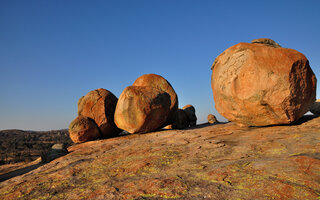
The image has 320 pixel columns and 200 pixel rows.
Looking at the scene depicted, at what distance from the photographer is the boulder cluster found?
9.20m

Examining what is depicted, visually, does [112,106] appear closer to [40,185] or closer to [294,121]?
[40,185]

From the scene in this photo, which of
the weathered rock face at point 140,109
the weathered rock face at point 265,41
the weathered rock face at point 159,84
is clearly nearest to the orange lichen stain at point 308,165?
the weathered rock face at point 265,41

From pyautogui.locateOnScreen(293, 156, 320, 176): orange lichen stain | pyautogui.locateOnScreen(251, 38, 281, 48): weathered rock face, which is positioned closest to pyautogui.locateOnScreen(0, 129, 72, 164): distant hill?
pyautogui.locateOnScreen(251, 38, 281, 48): weathered rock face

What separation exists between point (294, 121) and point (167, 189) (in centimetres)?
568

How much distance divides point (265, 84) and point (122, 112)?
6.15 meters

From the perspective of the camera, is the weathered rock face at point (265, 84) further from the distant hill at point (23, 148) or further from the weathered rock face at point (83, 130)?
the distant hill at point (23, 148)

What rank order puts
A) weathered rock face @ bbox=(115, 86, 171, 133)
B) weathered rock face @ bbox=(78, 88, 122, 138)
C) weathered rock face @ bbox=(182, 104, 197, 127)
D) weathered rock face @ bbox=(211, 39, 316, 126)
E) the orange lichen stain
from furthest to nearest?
1. weathered rock face @ bbox=(182, 104, 197, 127)
2. weathered rock face @ bbox=(78, 88, 122, 138)
3. weathered rock face @ bbox=(115, 86, 171, 133)
4. weathered rock face @ bbox=(211, 39, 316, 126)
5. the orange lichen stain

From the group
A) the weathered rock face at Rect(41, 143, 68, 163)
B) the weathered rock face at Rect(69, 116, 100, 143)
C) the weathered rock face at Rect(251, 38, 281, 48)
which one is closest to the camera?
the weathered rock face at Rect(251, 38, 281, 48)

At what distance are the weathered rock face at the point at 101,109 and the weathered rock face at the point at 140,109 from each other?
1076 millimetres

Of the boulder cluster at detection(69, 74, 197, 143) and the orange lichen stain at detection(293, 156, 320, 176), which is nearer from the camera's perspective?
the orange lichen stain at detection(293, 156, 320, 176)

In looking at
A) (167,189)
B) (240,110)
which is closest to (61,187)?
(167,189)

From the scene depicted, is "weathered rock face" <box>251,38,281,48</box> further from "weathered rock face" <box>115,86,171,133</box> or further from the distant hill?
the distant hill

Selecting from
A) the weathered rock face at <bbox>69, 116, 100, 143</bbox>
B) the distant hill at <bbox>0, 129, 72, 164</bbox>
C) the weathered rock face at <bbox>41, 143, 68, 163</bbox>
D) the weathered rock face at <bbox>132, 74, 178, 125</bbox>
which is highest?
the weathered rock face at <bbox>132, 74, 178, 125</bbox>

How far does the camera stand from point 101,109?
34.6 ft
